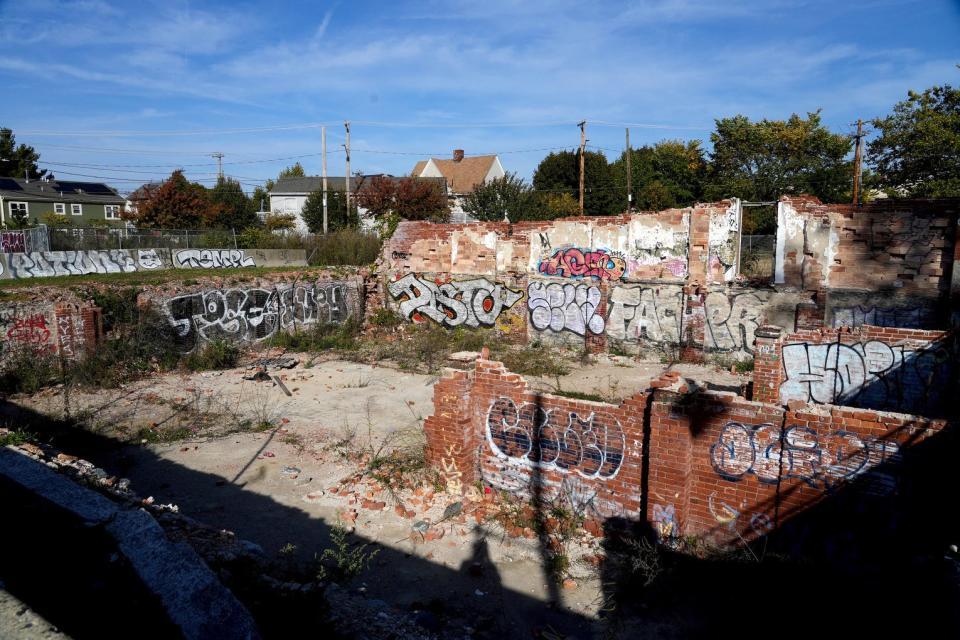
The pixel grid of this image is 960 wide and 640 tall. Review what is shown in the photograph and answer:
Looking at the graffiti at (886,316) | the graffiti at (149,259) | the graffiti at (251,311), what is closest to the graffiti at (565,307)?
the graffiti at (886,316)

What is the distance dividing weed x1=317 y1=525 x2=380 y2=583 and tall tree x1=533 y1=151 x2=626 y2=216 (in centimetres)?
3623

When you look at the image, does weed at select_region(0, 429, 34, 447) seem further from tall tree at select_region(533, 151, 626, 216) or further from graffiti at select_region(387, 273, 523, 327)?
tall tree at select_region(533, 151, 626, 216)

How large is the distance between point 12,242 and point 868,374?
31698 millimetres

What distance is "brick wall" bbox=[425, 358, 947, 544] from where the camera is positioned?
5.36m

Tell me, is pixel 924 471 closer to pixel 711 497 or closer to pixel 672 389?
pixel 711 497

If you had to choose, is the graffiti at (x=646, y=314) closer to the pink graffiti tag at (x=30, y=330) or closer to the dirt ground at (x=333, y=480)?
the dirt ground at (x=333, y=480)

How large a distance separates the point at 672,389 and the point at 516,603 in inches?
100

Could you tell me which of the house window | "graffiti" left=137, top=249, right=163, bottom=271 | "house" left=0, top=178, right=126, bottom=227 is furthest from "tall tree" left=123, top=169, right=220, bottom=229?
"graffiti" left=137, top=249, right=163, bottom=271

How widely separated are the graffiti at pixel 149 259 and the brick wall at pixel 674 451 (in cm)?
2243

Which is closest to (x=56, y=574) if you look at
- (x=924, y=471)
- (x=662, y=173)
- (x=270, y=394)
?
(x=924, y=471)

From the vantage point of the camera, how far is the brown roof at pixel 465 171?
5606 cm

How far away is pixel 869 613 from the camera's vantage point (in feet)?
15.5

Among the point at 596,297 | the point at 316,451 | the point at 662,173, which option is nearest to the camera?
the point at 316,451

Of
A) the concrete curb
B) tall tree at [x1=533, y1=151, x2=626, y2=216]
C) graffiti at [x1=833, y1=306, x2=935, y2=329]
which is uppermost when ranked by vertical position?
tall tree at [x1=533, y1=151, x2=626, y2=216]
